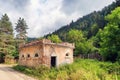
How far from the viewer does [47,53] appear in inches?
1289

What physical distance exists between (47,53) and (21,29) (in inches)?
2025

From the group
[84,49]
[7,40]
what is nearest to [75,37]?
[84,49]

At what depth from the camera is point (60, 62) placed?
34219mm

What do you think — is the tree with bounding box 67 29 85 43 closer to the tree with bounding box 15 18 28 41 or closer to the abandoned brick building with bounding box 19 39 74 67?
the tree with bounding box 15 18 28 41

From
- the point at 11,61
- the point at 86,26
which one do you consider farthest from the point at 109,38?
the point at 86,26

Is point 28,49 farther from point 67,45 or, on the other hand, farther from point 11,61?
point 11,61

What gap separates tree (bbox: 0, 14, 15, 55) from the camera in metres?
65.1

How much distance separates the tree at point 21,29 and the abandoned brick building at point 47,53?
4392 centimetres

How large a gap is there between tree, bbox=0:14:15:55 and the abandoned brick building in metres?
28.9

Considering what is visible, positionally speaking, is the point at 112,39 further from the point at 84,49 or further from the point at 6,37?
the point at 6,37

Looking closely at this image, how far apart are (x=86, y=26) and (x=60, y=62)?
78010 millimetres

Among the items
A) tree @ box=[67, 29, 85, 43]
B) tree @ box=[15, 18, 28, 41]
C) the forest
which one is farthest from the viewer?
tree @ box=[15, 18, 28, 41]

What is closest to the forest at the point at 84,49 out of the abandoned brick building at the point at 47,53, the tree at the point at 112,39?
the tree at the point at 112,39

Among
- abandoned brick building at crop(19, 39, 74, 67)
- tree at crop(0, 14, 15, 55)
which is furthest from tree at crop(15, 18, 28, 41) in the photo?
abandoned brick building at crop(19, 39, 74, 67)
